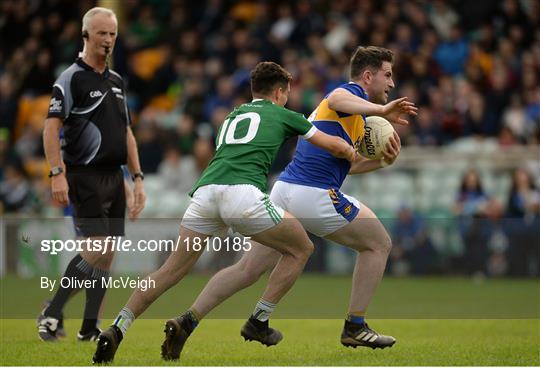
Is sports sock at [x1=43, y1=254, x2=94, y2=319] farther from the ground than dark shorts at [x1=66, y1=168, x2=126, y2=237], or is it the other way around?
dark shorts at [x1=66, y1=168, x2=126, y2=237]

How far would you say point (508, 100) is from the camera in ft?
60.2

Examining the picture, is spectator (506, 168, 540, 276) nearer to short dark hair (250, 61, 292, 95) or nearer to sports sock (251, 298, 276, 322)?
sports sock (251, 298, 276, 322)

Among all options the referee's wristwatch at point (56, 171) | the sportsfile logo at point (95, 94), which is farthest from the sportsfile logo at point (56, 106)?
the referee's wristwatch at point (56, 171)

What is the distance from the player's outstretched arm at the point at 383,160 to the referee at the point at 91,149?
1932 millimetres

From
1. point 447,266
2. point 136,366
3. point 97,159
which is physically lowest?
point 447,266

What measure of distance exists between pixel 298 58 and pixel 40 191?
4842mm

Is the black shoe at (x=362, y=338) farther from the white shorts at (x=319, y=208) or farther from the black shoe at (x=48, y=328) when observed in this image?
the black shoe at (x=48, y=328)

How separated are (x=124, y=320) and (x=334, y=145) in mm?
1866

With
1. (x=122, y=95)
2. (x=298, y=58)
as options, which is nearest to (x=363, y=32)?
(x=298, y=58)

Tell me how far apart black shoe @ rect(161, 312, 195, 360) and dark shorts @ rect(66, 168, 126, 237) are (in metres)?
1.75

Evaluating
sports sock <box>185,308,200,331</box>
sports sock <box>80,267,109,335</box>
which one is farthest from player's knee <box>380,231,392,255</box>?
sports sock <box>80,267,109,335</box>

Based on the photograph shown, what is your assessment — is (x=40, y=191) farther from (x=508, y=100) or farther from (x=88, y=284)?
(x=88, y=284)

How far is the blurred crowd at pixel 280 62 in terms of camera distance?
18.4 m

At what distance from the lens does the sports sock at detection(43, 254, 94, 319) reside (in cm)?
961
